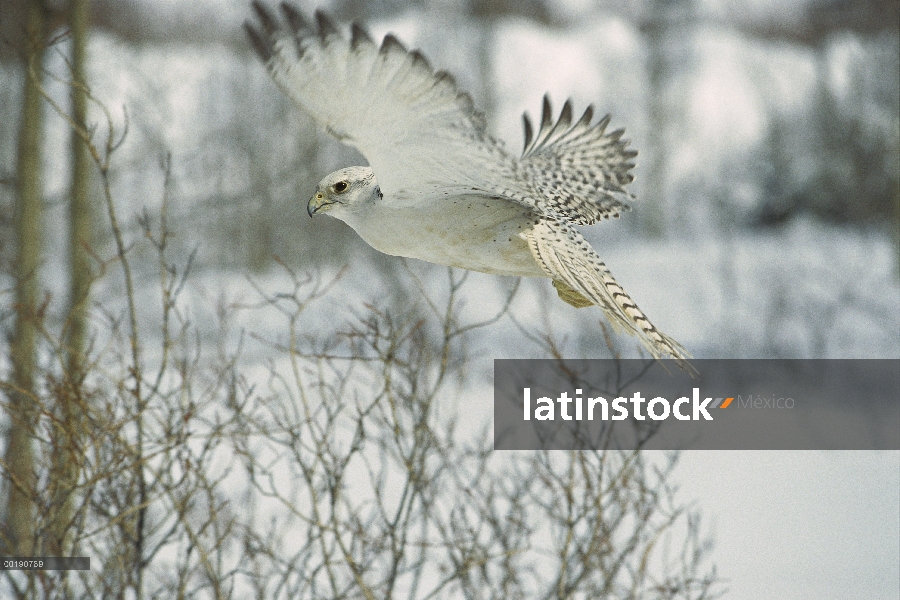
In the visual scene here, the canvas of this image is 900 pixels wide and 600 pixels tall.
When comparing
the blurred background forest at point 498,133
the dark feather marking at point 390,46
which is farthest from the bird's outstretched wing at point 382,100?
the blurred background forest at point 498,133

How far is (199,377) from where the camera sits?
201 inches

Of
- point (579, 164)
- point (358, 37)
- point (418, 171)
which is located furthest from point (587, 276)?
point (579, 164)

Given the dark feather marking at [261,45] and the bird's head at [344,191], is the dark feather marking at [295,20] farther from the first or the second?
the bird's head at [344,191]

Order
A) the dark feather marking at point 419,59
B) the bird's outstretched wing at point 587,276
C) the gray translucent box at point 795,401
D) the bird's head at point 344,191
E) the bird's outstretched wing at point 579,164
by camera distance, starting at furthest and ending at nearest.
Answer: the gray translucent box at point 795,401, the bird's outstretched wing at point 579,164, the bird's head at point 344,191, the bird's outstretched wing at point 587,276, the dark feather marking at point 419,59

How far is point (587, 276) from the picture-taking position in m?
2.00

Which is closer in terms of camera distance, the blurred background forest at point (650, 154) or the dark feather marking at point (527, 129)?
the dark feather marking at point (527, 129)

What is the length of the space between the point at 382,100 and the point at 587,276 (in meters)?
0.57

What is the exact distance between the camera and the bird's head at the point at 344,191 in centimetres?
196

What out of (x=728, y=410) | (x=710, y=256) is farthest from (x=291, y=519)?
(x=710, y=256)

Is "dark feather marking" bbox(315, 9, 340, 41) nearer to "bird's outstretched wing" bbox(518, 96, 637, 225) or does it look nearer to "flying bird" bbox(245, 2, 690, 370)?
"flying bird" bbox(245, 2, 690, 370)

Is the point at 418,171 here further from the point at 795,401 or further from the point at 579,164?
the point at 795,401

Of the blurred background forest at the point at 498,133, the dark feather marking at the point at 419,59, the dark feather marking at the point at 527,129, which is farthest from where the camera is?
the blurred background forest at the point at 498,133

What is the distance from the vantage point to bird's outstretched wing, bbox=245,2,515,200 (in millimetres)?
1757

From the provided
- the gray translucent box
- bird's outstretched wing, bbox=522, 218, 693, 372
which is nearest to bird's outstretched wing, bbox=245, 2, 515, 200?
bird's outstretched wing, bbox=522, 218, 693, 372
